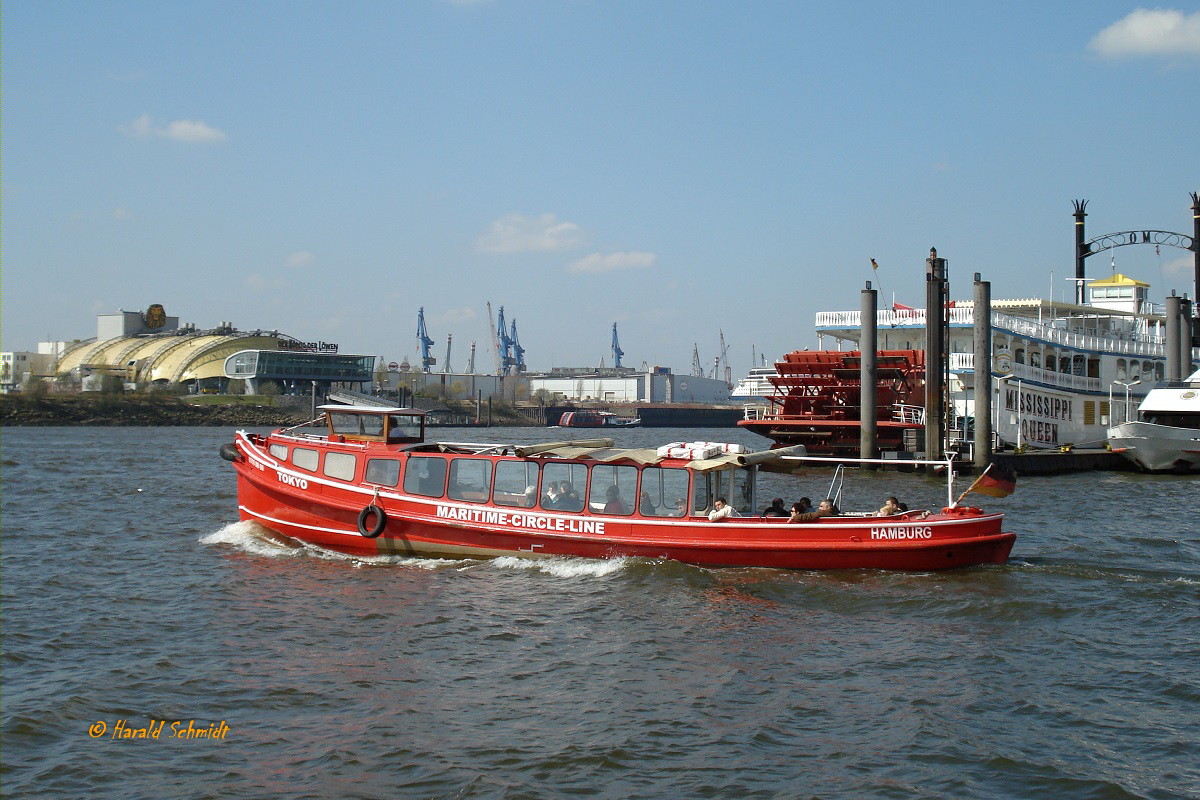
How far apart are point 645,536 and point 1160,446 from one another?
32.3 metres

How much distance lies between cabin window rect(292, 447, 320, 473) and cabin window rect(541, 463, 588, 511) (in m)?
5.05

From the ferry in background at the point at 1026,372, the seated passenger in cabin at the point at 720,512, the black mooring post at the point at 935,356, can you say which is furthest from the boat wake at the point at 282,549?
the ferry in background at the point at 1026,372

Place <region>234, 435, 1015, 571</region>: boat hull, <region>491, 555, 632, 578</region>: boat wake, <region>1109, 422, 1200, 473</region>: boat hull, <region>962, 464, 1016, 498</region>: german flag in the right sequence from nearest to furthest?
<region>234, 435, 1015, 571</region>: boat hull, <region>491, 555, 632, 578</region>: boat wake, <region>962, 464, 1016, 498</region>: german flag, <region>1109, 422, 1200, 473</region>: boat hull

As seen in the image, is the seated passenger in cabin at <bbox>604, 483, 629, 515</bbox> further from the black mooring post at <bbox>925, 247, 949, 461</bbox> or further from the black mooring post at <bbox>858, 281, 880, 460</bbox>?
the black mooring post at <bbox>858, 281, 880, 460</bbox>

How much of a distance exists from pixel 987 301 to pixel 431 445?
25.5 meters

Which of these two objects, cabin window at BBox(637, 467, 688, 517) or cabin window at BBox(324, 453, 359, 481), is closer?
cabin window at BBox(637, 467, 688, 517)

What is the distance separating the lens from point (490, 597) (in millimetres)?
17109

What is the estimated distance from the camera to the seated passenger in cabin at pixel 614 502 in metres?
19.2

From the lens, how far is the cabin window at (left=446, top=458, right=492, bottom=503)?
20.0 meters

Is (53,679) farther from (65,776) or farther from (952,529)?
(952,529)

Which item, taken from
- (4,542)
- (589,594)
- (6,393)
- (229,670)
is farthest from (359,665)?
(6,393)

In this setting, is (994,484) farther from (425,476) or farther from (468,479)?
(425,476)

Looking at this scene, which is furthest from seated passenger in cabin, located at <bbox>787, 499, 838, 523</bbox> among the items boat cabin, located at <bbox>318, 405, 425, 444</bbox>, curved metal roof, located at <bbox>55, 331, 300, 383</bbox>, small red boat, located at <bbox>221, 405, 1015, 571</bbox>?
curved metal roof, located at <bbox>55, 331, 300, 383</bbox>

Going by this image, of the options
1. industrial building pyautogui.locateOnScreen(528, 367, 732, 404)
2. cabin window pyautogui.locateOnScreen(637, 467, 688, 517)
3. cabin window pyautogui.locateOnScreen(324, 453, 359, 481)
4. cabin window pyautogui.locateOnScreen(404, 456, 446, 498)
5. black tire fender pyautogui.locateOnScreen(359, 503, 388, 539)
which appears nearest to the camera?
cabin window pyautogui.locateOnScreen(637, 467, 688, 517)
